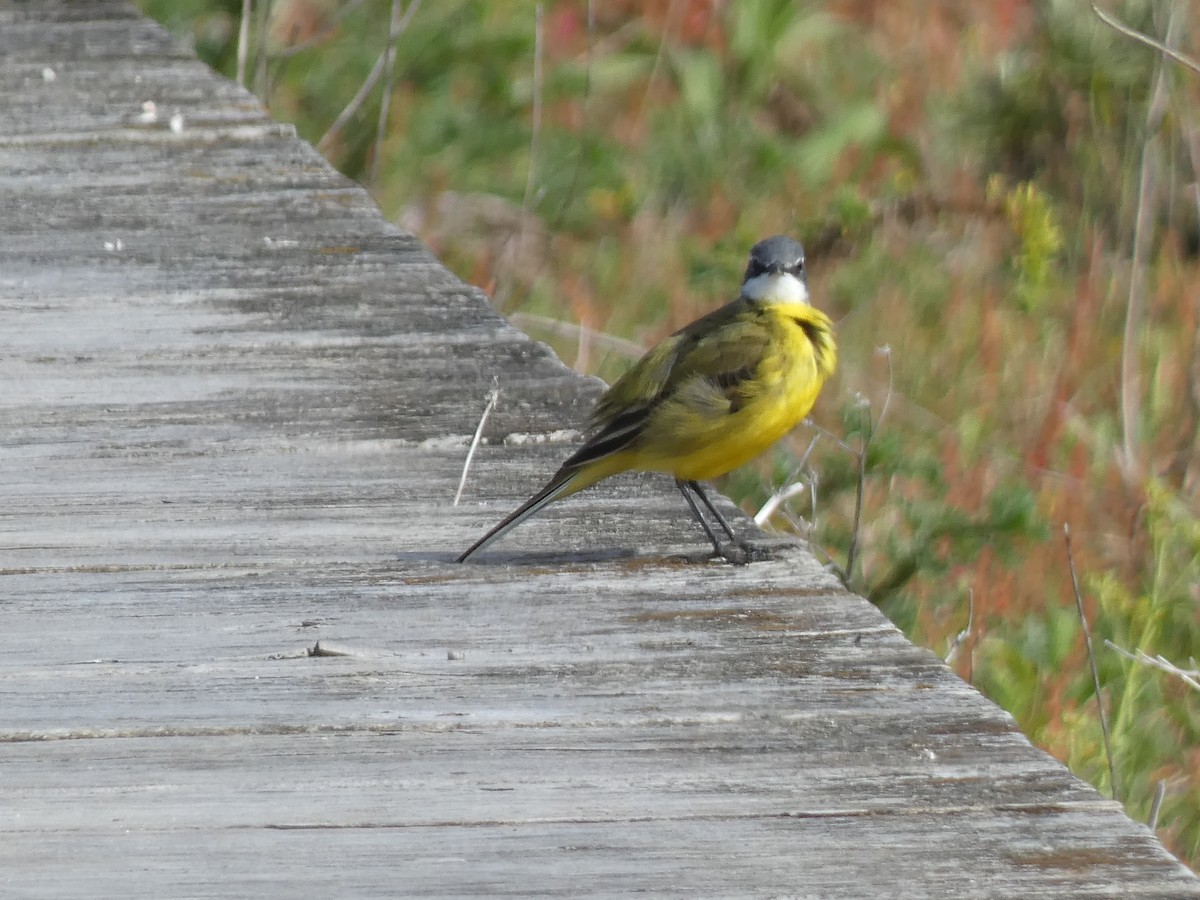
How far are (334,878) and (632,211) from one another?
26.8ft

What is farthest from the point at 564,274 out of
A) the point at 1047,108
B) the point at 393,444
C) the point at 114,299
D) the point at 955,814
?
the point at 955,814

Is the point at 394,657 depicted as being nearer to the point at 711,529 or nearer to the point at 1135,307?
the point at 711,529

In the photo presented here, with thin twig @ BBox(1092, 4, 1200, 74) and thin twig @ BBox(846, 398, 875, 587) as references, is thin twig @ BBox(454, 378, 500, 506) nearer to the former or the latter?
thin twig @ BBox(846, 398, 875, 587)

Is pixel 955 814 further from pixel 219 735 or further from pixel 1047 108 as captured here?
pixel 1047 108

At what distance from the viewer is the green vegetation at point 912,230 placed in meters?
6.55

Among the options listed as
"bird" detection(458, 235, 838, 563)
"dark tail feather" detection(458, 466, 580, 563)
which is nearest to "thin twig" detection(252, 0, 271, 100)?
"bird" detection(458, 235, 838, 563)

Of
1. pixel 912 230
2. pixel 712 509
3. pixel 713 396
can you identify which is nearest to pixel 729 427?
pixel 713 396

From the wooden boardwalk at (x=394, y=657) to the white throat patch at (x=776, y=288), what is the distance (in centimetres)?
74

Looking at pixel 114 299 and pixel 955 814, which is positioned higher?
pixel 955 814

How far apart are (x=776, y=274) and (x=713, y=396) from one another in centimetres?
76

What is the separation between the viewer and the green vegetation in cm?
655

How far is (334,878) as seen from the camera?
95.7 inches

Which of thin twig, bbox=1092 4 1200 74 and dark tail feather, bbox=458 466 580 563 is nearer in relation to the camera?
dark tail feather, bbox=458 466 580 563

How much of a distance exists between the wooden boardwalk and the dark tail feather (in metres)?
0.04
